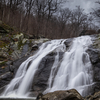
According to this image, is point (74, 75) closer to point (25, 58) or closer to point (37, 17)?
point (25, 58)

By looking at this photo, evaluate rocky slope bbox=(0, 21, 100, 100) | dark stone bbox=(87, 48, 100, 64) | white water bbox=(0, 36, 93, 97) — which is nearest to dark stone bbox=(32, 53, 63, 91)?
rocky slope bbox=(0, 21, 100, 100)

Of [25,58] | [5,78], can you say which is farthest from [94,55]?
→ [5,78]

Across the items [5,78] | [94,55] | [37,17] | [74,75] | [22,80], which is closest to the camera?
[74,75]

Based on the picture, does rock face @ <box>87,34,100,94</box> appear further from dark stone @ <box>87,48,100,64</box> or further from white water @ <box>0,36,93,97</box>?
white water @ <box>0,36,93,97</box>

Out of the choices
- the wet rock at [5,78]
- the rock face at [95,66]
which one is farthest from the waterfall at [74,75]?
the wet rock at [5,78]

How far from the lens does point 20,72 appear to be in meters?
8.42

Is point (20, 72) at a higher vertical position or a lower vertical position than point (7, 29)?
lower

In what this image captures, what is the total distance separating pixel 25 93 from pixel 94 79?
415cm

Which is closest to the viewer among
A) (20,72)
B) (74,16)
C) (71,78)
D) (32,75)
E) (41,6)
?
(71,78)

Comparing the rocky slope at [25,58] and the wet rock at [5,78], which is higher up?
the rocky slope at [25,58]

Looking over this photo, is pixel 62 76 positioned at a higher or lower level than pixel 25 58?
lower

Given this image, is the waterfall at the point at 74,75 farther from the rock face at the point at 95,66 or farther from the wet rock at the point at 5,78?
the wet rock at the point at 5,78

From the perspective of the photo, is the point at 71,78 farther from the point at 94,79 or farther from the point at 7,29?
the point at 7,29

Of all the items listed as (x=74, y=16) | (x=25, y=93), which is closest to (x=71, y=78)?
(x=25, y=93)
